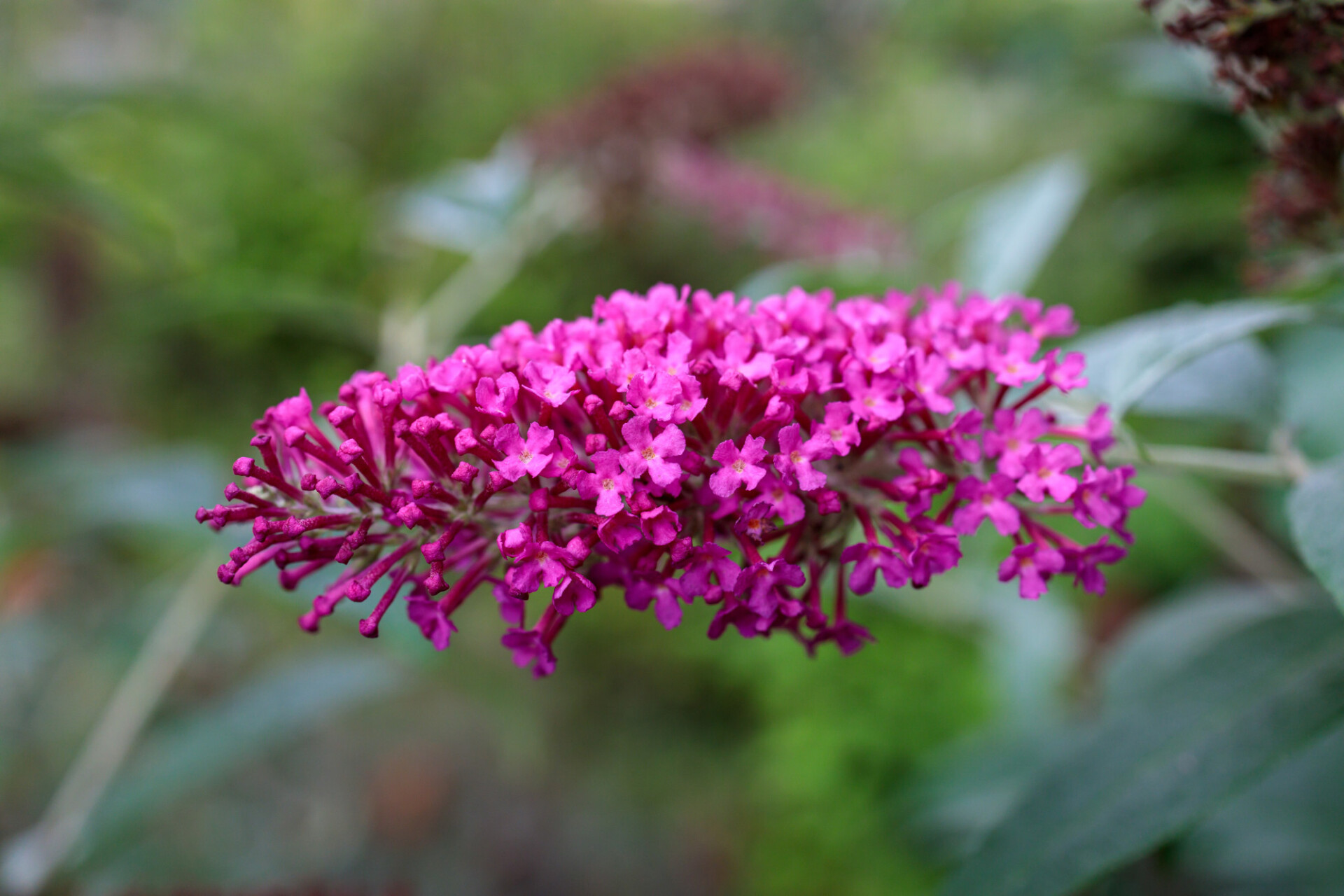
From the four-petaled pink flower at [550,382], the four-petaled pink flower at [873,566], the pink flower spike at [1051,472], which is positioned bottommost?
the four-petaled pink flower at [873,566]

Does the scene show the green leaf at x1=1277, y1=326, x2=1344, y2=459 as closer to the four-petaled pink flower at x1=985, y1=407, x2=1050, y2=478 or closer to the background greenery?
the background greenery

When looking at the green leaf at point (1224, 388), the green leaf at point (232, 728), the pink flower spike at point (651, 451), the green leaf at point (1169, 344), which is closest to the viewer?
the pink flower spike at point (651, 451)

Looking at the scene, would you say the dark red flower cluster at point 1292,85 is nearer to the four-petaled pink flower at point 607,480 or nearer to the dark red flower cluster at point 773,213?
the four-petaled pink flower at point 607,480

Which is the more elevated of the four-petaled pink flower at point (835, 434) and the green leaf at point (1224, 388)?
the green leaf at point (1224, 388)

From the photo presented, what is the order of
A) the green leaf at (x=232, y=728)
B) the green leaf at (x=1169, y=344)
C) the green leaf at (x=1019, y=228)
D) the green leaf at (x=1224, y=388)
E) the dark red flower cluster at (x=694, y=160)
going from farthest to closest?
the dark red flower cluster at (x=694, y=160) → the green leaf at (x=232, y=728) → the green leaf at (x=1019, y=228) → the green leaf at (x=1224, y=388) → the green leaf at (x=1169, y=344)

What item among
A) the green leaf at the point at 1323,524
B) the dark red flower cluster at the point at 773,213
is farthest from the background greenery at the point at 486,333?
the green leaf at the point at 1323,524
